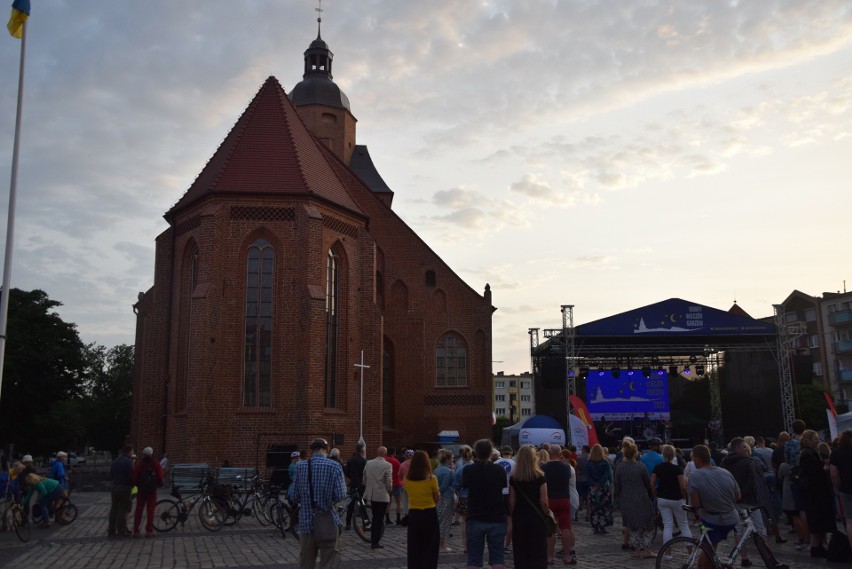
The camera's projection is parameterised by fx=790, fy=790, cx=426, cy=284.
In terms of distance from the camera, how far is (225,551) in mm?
11945

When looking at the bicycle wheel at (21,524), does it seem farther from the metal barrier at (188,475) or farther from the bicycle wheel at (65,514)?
the metal barrier at (188,475)

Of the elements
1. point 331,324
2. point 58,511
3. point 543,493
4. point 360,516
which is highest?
point 331,324

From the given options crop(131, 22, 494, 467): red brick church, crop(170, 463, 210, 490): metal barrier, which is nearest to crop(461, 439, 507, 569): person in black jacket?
crop(170, 463, 210, 490): metal barrier

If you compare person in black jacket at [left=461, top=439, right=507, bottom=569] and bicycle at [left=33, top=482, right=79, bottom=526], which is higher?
person in black jacket at [left=461, top=439, right=507, bottom=569]

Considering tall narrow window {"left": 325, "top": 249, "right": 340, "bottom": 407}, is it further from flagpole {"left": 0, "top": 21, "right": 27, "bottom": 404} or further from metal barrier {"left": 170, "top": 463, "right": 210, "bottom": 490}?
flagpole {"left": 0, "top": 21, "right": 27, "bottom": 404}

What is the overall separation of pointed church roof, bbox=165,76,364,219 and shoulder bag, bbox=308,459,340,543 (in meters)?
19.6

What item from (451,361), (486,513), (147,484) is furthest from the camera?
(451,361)

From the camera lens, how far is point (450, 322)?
34.5 m

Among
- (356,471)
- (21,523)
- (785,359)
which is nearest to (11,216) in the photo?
(21,523)

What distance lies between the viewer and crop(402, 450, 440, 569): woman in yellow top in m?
7.46

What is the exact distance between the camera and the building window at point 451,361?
112 ft

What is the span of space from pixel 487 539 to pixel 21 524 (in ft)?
33.0

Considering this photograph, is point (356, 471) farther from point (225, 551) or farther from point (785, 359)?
point (785, 359)

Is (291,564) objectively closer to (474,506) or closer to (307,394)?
(474,506)
